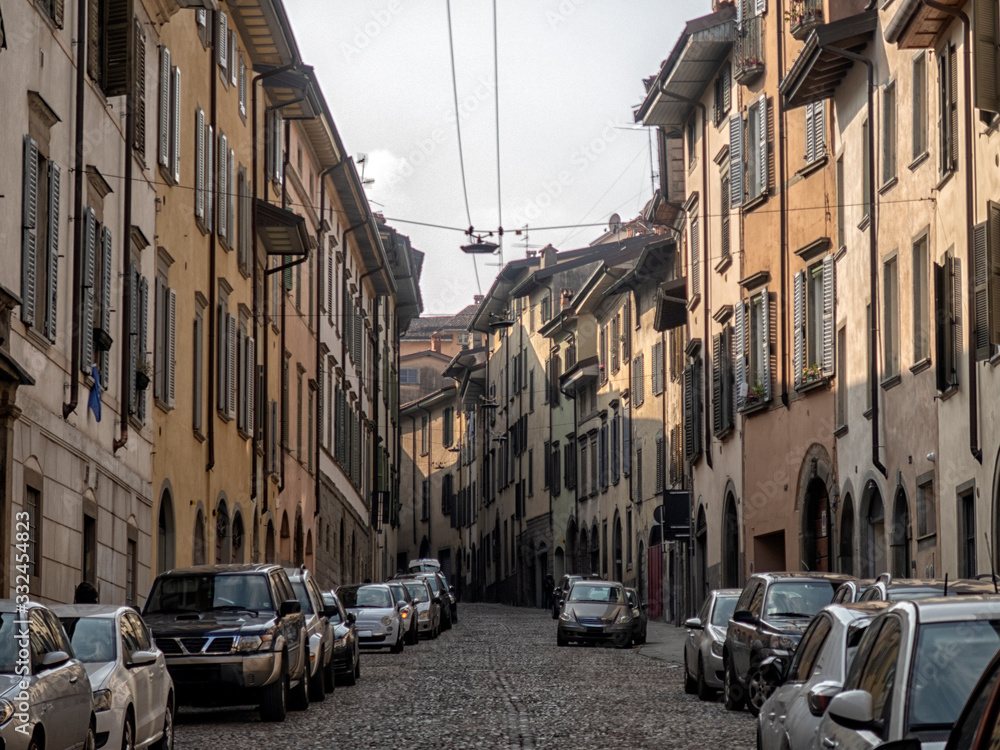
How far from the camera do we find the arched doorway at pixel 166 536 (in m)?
26.8

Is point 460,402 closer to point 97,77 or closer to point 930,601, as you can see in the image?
point 97,77

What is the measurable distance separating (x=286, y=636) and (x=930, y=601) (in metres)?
11.1

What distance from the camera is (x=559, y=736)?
15.4 meters

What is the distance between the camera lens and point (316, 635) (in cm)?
2017

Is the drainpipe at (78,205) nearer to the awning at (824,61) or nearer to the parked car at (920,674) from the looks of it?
the awning at (824,61)

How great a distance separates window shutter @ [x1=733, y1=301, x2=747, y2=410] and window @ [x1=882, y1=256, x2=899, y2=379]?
8316 millimetres

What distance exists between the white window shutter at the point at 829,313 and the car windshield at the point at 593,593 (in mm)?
7832

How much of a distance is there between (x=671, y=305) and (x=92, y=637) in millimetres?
33098

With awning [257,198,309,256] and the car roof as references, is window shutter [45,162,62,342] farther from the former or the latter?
awning [257,198,309,256]

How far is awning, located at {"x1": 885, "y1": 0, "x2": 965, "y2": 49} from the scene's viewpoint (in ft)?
76.1

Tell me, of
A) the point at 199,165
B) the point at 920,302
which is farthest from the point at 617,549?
the point at 920,302

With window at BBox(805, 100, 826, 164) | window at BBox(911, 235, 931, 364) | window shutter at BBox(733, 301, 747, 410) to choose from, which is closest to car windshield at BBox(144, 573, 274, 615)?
window at BBox(911, 235, 931, 364)

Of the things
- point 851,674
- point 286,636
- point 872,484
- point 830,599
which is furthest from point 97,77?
point 851,674

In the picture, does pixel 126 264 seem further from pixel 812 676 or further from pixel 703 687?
pixel 812 676
